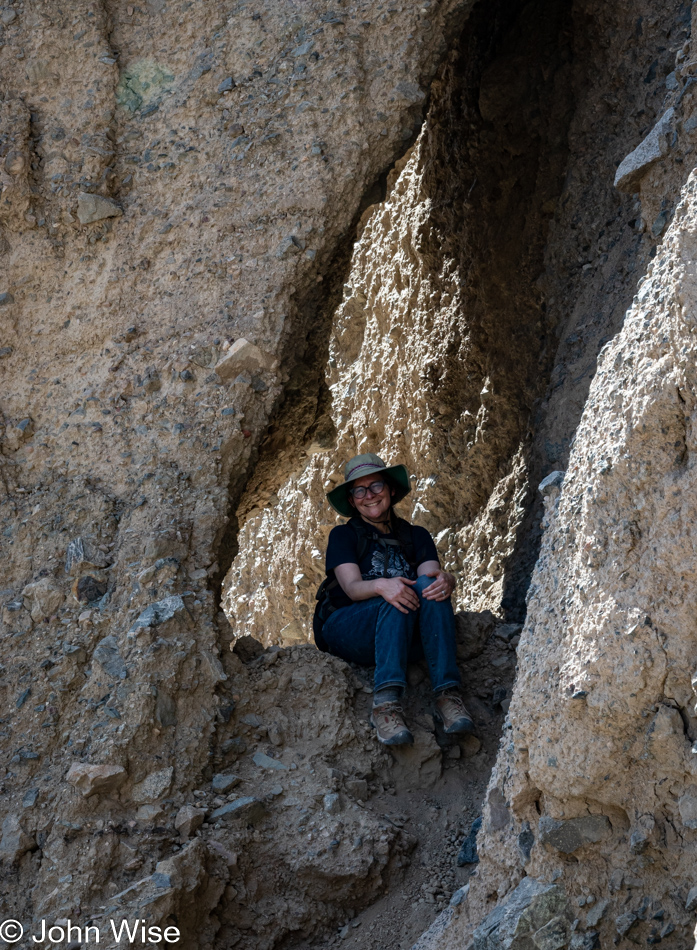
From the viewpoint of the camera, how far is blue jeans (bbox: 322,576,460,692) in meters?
4.18

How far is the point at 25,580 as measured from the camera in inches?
172

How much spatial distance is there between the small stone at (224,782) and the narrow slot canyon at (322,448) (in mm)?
29

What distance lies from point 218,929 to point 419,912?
708mm

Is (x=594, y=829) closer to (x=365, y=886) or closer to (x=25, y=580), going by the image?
(x=365, y=886)

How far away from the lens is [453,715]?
4.16m

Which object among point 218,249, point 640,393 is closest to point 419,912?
point 640,393

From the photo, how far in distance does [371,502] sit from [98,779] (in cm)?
169

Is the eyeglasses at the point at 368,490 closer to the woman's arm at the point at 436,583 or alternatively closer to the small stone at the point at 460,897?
the woman's arm at the point at 436,583

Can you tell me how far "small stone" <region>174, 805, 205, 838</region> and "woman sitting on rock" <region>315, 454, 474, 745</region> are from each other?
80cm

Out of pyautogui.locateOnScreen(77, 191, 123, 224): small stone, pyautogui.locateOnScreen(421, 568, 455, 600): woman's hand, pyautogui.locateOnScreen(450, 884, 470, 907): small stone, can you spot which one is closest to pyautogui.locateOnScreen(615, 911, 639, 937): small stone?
pyautogui.locateOnScreen(450, 884, 470, 907): small stone

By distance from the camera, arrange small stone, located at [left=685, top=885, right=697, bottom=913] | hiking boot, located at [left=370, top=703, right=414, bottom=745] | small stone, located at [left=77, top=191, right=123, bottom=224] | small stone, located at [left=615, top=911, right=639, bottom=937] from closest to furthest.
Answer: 1. small stone, located at [left=685, top=885, right=697, bottom=913]
2. small stone, located at [left=615, top=911, right=639, bottom=937]
3. hiking boot, located at [left=370, top=703, right=414, bottom=745]
4. small stone, located at [left=77, top=191, right=123, bottom=224]

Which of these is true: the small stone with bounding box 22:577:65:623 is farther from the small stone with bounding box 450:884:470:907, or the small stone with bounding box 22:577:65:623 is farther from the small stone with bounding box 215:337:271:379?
the small stone with bounding box 450:884:470:907

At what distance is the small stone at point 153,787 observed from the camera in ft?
12.3

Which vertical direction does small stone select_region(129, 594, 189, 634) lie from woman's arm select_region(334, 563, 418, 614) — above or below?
below
